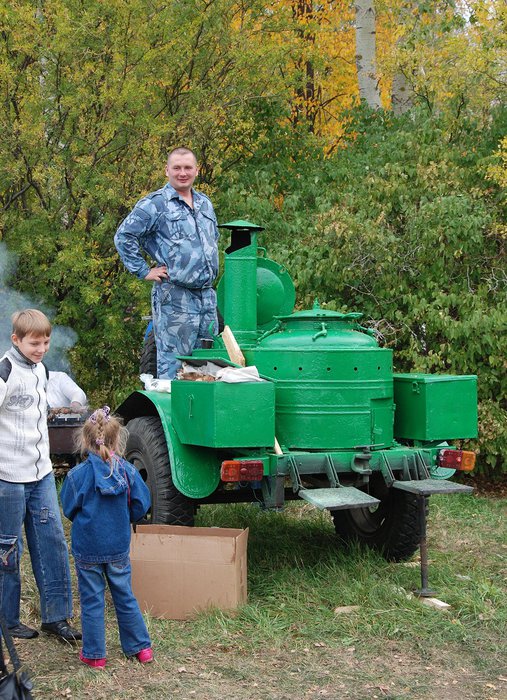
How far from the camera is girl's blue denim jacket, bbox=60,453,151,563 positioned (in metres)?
4.59

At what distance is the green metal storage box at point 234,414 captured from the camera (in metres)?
5.22

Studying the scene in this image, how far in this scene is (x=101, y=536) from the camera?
15.1ft

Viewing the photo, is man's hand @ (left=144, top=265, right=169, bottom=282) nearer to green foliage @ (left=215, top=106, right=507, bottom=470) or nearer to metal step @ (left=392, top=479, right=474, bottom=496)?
metal step @ (left=392, top=479, right=474, bottom=496)

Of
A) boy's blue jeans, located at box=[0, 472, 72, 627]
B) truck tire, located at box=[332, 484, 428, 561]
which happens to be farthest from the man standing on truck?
boy's blue jeans, located at box=[0, 472, 72, 627]

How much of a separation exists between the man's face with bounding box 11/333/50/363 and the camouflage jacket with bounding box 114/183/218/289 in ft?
5.50

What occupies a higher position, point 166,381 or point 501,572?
point 166,381

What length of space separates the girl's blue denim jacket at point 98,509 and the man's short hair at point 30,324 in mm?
620

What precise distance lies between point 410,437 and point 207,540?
4.66 ft

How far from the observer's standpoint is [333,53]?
63.8ft

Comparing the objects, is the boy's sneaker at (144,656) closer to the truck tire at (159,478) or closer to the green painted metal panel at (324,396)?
the truck tire at (159,478)

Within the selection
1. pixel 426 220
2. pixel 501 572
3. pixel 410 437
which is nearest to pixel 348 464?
pixel 410 437

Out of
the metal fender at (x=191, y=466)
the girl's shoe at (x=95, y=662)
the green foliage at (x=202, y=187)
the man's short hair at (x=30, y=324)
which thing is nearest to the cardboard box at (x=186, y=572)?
the metal fender at (x=191, y=466)

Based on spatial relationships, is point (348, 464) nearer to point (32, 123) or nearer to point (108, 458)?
point (108, 458)

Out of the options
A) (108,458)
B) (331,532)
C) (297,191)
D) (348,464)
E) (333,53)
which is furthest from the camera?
(333,53)
